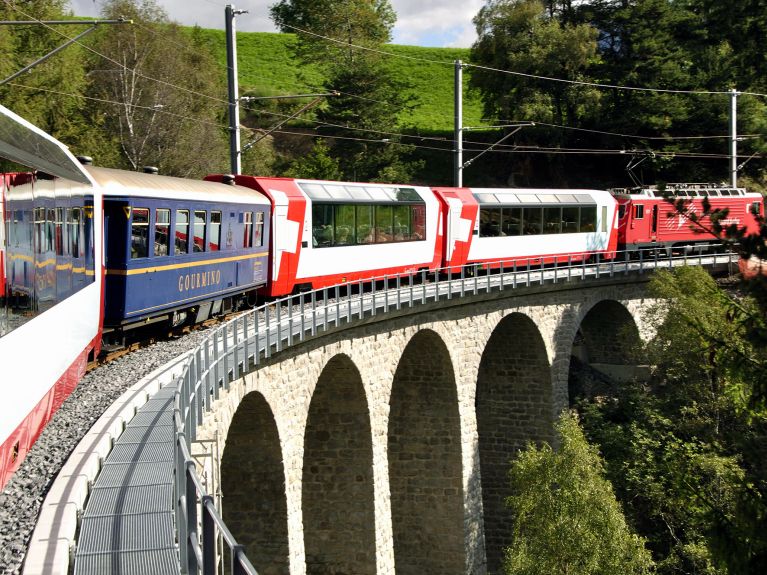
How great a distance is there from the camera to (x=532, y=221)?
111ft

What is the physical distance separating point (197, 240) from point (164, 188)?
180cm

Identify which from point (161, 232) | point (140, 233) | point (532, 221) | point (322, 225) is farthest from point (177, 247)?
point (532, 221)

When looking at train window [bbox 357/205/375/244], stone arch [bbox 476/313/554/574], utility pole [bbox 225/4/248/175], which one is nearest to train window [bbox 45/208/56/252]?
utility pole [bbox 225/4/248/175]

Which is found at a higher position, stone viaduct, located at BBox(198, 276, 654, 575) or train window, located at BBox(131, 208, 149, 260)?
train window, located at BBox(131, 208, 149, 260)

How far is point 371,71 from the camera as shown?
54281 millimetres

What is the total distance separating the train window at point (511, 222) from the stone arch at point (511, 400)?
2.83 meters

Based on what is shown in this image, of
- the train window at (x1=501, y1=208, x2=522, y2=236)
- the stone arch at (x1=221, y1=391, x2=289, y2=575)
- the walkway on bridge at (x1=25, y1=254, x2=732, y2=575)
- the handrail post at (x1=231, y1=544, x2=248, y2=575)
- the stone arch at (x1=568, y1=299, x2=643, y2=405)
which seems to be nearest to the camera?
the handrail post at (x1=231, y1=544, x2=248, y2=575)

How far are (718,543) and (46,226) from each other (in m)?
7.42

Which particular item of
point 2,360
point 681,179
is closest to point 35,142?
point 2,360

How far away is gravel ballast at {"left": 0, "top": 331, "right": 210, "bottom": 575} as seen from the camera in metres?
7.53

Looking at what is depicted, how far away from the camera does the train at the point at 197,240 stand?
832 cm

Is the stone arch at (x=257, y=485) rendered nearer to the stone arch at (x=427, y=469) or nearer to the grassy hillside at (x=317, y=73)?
the stone arch at (x=427, y=469)

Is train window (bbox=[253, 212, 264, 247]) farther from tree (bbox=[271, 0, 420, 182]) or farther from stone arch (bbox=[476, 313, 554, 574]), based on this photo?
tree (bbox=[271, 0, 420, 182])

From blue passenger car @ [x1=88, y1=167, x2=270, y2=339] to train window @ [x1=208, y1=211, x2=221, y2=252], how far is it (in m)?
0.02
